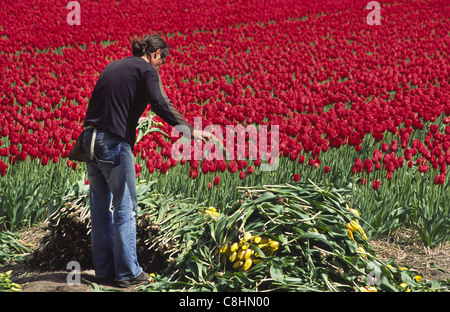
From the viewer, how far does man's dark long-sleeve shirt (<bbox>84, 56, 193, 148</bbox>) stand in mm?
3906

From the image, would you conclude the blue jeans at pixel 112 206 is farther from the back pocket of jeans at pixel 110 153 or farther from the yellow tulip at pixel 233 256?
the yellow tulip at pixel 233 256

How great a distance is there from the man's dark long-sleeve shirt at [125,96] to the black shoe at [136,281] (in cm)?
101

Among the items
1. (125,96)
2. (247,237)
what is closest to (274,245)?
(247,237)

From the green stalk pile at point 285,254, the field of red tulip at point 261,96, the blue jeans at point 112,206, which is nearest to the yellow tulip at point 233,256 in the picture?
the green stalk pile at point 285,254

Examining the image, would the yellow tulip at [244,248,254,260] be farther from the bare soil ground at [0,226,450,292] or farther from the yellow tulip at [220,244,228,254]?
the bare soil ground at [0,226,450,292]

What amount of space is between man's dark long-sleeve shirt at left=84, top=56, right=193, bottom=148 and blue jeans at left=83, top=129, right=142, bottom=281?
83mm

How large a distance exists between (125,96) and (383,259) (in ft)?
8.55

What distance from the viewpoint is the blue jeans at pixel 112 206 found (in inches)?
154

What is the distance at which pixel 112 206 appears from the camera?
421 cm

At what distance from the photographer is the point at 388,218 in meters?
5.23

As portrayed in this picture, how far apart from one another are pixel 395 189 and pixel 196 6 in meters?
13.8

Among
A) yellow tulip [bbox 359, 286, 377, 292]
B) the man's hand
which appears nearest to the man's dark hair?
the man's hand
